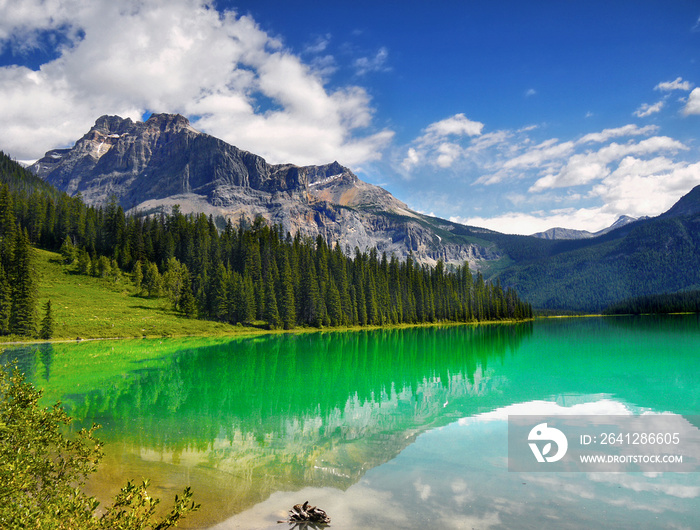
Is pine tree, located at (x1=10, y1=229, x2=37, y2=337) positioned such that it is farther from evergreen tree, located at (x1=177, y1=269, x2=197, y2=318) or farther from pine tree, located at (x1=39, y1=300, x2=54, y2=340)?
evergreen tree, located at (x1=177, y1=269, x2=197, y2=318)

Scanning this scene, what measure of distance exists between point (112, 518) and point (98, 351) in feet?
175

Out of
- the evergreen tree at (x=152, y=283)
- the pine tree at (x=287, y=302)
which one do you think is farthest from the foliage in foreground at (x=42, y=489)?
the evergreen tree at (x=152, y=283)

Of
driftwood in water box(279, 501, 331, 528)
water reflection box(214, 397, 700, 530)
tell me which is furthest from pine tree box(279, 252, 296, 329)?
driftwood in water box(279, 501, 331, 528)

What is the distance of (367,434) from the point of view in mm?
18969

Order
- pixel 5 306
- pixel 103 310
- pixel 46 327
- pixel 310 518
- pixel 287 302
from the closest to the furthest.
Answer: pixel 310 518
pixel 5 306
pixel 46 327
pixel 103 310
pixel 287 302

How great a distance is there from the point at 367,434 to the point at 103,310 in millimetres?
75467

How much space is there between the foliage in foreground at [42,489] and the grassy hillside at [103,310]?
213ft

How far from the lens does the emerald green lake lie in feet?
37.4

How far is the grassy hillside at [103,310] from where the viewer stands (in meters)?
67.5

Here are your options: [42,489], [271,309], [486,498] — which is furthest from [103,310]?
[486,498]

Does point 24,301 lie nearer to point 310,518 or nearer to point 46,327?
point 46,327

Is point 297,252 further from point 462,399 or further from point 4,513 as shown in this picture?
point 4,513

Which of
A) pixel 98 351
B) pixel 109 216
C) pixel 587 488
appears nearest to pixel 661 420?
pixel 587 488

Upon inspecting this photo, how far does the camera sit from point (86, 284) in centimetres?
9306
